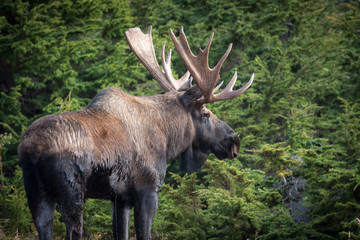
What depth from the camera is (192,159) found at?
5523 mm

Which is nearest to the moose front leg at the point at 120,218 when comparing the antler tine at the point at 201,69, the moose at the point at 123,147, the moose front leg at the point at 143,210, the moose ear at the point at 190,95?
the moose at the point at 123,147

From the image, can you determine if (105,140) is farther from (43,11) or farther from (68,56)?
(43,11)

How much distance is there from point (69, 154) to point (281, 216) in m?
3.10

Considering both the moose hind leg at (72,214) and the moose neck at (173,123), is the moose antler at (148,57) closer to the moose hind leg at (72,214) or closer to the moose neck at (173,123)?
the moose neck at (173,123)

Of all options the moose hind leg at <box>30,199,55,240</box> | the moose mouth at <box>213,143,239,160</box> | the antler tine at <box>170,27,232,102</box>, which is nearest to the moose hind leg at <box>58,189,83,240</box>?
the moose hind leg at <box>30,199,55,240</box>

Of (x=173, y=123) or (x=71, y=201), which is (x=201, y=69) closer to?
(x=173, y=123)

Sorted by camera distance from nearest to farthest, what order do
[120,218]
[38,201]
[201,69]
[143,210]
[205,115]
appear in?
1. [38,201]
2. [143,210]
3. [120,218]
4. [201,69]
5. [205,115]

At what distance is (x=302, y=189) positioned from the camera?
652 cm

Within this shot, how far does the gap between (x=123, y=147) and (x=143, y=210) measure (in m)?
0.70

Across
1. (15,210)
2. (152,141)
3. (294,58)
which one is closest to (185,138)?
(152,141)

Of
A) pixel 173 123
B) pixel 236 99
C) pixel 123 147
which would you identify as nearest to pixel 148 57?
pixel 173 123

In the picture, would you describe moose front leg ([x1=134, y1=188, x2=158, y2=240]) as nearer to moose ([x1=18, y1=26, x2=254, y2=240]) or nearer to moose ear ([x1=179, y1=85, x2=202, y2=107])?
moose ([x1=18, y1=26, x2=254, y2=240])

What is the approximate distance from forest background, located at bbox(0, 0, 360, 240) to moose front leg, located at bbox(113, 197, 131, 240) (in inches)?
51.0

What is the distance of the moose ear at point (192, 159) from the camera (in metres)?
5.46
